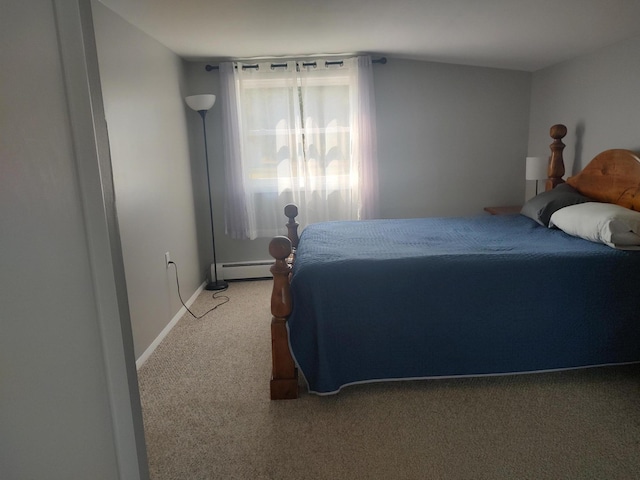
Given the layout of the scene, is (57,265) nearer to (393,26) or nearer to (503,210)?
(393,26)

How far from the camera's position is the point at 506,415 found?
2.00 meters

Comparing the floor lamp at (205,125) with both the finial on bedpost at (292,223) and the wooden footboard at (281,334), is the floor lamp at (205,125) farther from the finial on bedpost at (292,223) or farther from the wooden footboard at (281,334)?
the wooden footboard at (281,334)

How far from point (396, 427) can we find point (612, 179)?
2.20m

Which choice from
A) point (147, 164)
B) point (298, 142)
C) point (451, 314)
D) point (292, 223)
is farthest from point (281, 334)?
point (298, 142)

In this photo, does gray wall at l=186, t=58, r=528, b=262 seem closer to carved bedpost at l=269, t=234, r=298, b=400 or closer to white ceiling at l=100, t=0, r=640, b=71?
white ceiling at l=100, t=0, r=640, b=71

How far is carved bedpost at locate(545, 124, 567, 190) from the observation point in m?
3.37

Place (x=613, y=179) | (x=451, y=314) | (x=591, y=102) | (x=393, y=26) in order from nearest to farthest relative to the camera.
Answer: (x=451, y=314), (x=613, y=179), (x=393, y=26), (x=591, y=102)

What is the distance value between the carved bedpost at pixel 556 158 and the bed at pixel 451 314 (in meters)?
1.30

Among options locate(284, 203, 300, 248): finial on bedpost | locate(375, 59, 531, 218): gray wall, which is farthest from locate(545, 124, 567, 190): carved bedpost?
locate(284, 203, 300, 248): finial on bedpost

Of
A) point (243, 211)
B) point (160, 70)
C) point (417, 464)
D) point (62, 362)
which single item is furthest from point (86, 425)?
point (243, 211)

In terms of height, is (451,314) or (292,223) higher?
(292,223)

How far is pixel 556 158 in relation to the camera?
11.3ft

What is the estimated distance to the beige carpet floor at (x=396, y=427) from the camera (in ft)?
5.55

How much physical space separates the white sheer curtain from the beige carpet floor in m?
1.90
